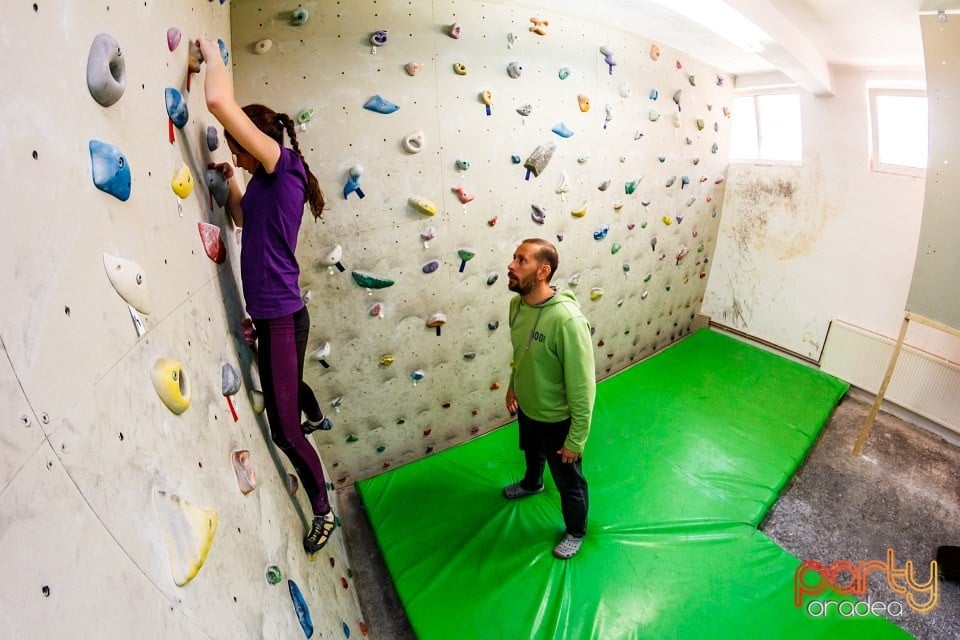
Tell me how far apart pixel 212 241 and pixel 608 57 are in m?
2.42

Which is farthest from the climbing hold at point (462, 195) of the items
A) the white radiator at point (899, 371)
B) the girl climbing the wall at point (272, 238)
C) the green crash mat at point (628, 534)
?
the white radiator at point (899, 371)

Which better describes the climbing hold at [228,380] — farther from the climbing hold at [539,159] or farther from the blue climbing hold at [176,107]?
the climbing hold at [539,159]

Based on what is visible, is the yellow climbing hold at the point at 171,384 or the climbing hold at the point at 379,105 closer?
the yellow climbing hold at the point at 171,384

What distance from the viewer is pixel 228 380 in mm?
1334

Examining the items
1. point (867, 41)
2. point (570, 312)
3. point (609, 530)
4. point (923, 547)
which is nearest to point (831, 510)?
point (923, 547)

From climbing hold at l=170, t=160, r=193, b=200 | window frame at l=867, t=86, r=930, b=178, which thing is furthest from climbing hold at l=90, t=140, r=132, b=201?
window frame at l=867, t=86, r=930, b=178

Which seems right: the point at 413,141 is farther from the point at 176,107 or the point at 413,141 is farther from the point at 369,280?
the point at 176,107

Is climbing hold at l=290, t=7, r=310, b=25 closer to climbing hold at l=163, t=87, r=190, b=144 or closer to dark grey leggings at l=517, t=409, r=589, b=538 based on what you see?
climbing hold at l=163, t=87, r=190, b=144

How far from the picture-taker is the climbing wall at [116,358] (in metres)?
0.61

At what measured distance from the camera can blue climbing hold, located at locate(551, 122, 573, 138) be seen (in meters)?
2.64

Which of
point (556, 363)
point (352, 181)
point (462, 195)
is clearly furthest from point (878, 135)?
point (352, 181)

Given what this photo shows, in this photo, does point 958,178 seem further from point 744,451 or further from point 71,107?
point 71,107

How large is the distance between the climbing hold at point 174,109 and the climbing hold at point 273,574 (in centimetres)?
113

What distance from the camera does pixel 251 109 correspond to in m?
1.44
